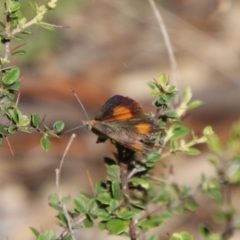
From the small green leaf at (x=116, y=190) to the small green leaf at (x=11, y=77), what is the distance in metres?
0.27

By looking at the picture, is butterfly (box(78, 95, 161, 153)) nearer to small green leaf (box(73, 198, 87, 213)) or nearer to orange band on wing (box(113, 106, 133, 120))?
orange band on wing (box(113, 106, 133, 120))

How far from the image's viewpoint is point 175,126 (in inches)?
60.6

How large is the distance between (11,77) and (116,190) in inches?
11.4

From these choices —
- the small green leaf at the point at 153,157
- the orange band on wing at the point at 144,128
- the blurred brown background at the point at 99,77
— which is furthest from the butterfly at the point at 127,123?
the blurred brown background at the point at 99,77

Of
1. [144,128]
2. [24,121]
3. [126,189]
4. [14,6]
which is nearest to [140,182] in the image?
[126,189]

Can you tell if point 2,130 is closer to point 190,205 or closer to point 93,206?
point 93,206

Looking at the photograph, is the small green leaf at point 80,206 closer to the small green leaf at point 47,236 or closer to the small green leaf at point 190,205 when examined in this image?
the small green leaf at point 47,236

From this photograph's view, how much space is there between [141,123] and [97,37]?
4.13 meters

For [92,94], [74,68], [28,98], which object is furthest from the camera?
[74,68]

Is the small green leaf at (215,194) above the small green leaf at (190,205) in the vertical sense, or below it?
above

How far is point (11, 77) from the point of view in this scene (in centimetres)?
128

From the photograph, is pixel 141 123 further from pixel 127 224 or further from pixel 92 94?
pixel 92 94

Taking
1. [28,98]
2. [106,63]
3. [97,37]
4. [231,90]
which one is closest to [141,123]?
[28,98]

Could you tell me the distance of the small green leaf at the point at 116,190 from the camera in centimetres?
136
